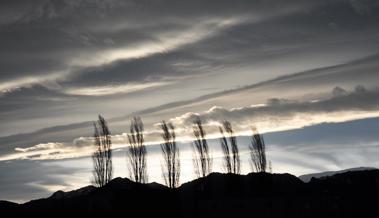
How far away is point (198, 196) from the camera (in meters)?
60.7

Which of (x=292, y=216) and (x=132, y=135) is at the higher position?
(x=132, y=135)

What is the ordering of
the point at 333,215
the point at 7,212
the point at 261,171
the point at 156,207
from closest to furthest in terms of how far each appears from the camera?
the point at 156,207 → the point at 333,215 → the point at 261,171 → the point at 7,212

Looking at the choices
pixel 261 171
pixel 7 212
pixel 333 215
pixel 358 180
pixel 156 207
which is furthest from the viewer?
pixel 358 180

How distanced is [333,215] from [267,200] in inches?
328

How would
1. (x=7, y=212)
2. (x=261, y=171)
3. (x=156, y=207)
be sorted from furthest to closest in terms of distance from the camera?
(x=7, y=212) → (x=261, y=171) → (x=156, y=207)

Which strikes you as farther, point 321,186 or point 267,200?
point 321,186

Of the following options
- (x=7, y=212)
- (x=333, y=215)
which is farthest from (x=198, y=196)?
(x=7, y=212)

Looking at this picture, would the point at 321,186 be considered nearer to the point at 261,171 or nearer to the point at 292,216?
the point at 261,171

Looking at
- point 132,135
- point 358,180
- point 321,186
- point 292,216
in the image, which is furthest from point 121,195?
point 358,180

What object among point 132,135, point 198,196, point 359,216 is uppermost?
point 132,135

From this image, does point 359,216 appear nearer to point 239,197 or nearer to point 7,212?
point 239,197

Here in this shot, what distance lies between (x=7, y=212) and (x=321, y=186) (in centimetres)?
5397

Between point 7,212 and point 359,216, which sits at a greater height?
point 7,212

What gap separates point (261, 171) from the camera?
6888 centimetres
